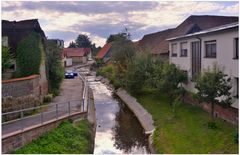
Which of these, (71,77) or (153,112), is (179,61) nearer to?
(153,112)

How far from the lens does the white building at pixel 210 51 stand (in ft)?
55.3

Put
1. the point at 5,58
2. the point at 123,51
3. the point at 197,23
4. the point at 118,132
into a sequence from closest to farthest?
1. the point at 118,132
2. the point at 5,58
3. the point at 197,23
4. the point at 123,51

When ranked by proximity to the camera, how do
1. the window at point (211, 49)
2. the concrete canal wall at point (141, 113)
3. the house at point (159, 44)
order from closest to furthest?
the concrete canal wall at point (141, 113), the window at point (211, 49), the house at point (159, 44)

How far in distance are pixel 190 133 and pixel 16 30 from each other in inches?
616

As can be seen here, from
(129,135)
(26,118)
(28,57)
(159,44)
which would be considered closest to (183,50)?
(129,135)

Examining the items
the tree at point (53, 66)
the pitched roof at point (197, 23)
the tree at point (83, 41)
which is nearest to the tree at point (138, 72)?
the tree at point (53, 66)

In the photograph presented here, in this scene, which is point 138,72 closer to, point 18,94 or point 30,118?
point 18,94

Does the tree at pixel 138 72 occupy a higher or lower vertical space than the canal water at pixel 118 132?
higher

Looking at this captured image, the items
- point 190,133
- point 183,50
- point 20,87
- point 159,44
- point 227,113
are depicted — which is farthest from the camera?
point 159,44

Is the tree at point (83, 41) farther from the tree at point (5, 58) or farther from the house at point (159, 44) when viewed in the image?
the tree at point (5, 58)

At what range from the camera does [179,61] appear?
88.4 feet

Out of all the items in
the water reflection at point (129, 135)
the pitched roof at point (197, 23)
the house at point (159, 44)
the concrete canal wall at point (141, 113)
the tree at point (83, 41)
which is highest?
the tree at point (83, 41)

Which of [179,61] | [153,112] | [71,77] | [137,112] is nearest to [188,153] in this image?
[153,112]

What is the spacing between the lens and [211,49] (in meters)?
20.2
